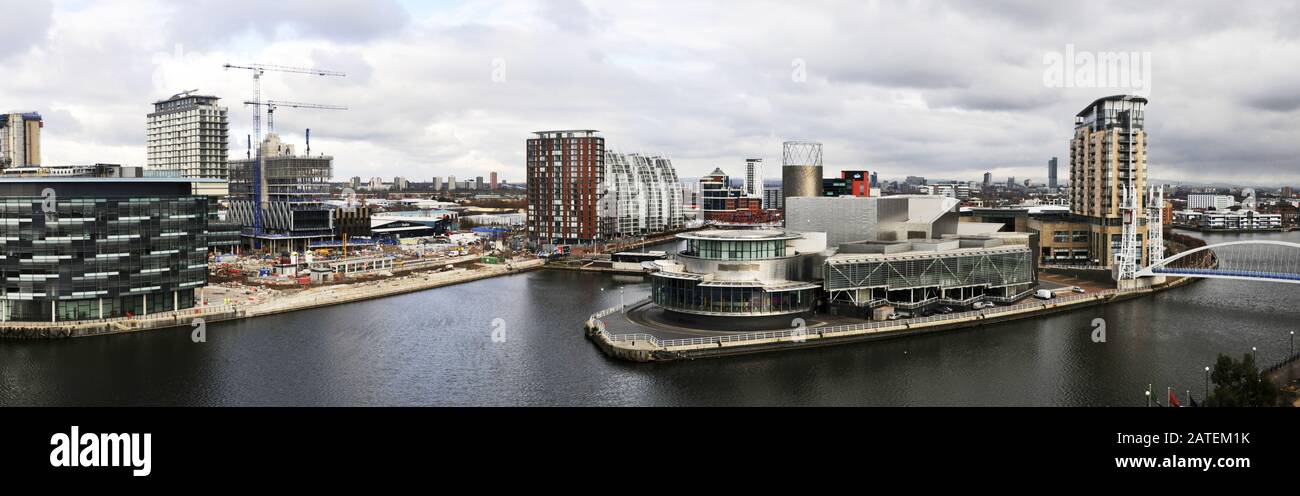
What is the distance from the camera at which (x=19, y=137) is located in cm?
6378

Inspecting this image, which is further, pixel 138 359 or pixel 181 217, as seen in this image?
pixel 181 217

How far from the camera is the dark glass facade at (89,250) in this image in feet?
74.2

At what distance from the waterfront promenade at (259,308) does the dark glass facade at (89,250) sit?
65 centimetres

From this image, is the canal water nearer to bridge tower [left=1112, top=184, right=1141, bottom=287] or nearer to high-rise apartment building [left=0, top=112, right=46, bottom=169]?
bridge tower [left=1112, top=184, right=1141, bottom=287]

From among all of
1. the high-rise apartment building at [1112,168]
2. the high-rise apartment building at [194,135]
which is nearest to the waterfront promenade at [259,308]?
the high-rise apartment building at [1112,168]

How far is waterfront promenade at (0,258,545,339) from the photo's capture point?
21.9 meters

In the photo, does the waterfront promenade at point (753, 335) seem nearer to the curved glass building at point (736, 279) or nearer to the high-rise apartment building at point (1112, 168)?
the curved glass building at point (736, 279)

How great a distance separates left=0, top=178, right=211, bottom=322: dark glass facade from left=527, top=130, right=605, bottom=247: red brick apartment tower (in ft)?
94.8

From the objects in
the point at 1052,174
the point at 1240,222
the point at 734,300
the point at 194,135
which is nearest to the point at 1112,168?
the point at 734,300
